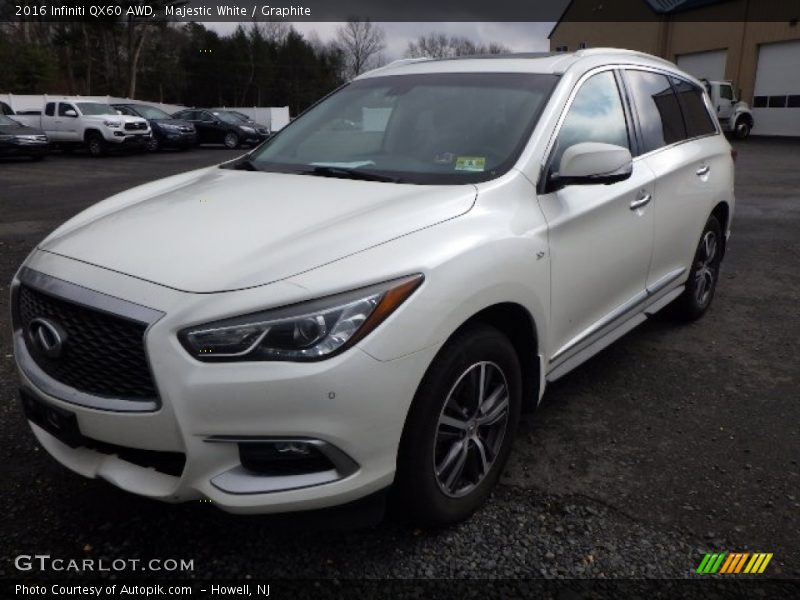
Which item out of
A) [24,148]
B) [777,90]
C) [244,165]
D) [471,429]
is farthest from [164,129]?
[777,90]

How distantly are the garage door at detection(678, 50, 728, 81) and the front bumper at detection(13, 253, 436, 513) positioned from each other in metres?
33.1

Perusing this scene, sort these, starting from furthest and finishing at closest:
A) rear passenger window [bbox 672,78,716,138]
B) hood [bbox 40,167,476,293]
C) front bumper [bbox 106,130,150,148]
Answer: front bumper [bbox 106,130,150,148] → rear passenger window [bbox 672,78,716,138] → hood [bbox 40,167,476,293]

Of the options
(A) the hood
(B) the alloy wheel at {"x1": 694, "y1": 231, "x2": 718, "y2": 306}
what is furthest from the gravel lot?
(A) the hood

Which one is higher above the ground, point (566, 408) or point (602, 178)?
point (602, 178)

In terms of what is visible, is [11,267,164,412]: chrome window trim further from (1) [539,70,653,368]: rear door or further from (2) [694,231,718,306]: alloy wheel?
(2) [694,231,718,306]: alloy wheel

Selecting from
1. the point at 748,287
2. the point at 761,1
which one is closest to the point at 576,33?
the point at 761,1

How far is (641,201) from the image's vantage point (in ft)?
11.5

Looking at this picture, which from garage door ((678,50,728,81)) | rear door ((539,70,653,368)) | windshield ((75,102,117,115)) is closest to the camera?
rear door ((539,70,653,368))

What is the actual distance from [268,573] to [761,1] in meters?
33.0

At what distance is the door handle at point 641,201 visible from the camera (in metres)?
3.43

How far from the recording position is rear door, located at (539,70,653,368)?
9.43 feet

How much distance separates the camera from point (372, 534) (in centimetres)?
252

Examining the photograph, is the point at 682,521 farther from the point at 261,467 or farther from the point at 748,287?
the point at 748,287

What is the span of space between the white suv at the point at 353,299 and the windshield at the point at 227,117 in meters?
22.9
